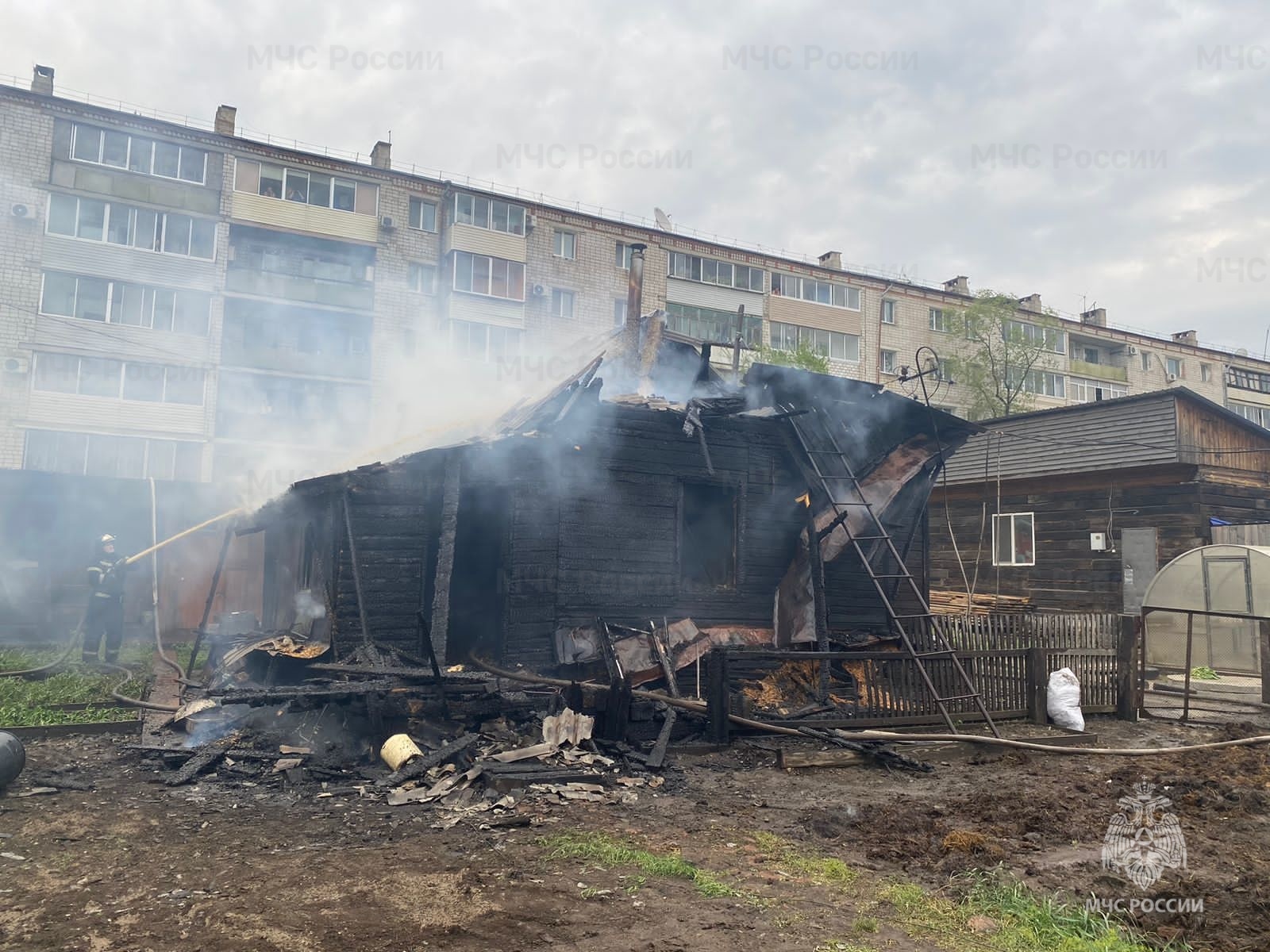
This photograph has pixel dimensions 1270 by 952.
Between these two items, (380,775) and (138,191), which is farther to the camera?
(138,191)

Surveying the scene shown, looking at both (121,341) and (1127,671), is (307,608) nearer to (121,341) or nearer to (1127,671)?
(1127,671)

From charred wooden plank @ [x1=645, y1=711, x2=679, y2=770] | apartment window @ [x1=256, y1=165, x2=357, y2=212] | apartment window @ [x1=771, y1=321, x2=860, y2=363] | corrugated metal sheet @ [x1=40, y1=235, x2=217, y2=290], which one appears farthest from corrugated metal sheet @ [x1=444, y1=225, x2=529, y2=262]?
charred wooden plank @ [x1=645, y1=711, x2=679, y2=770]

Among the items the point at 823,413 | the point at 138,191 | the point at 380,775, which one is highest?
the point at 138,191

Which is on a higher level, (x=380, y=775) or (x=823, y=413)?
(x=823, y=413)

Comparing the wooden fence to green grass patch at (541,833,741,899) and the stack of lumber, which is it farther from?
the stack of lumber

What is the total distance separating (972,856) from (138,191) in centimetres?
3437

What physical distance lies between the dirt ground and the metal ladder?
1429 mm

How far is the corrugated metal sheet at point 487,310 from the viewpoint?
112 feet

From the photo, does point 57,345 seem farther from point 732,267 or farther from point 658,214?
point 732,267

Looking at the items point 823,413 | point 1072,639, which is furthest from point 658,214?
point 1072,639

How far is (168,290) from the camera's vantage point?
99.3 ft

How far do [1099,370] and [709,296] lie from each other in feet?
92.5

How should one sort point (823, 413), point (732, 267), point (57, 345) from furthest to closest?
point (732, 267) < point (57, 345) < point (823, 413)

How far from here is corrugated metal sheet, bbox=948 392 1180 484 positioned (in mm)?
19734
